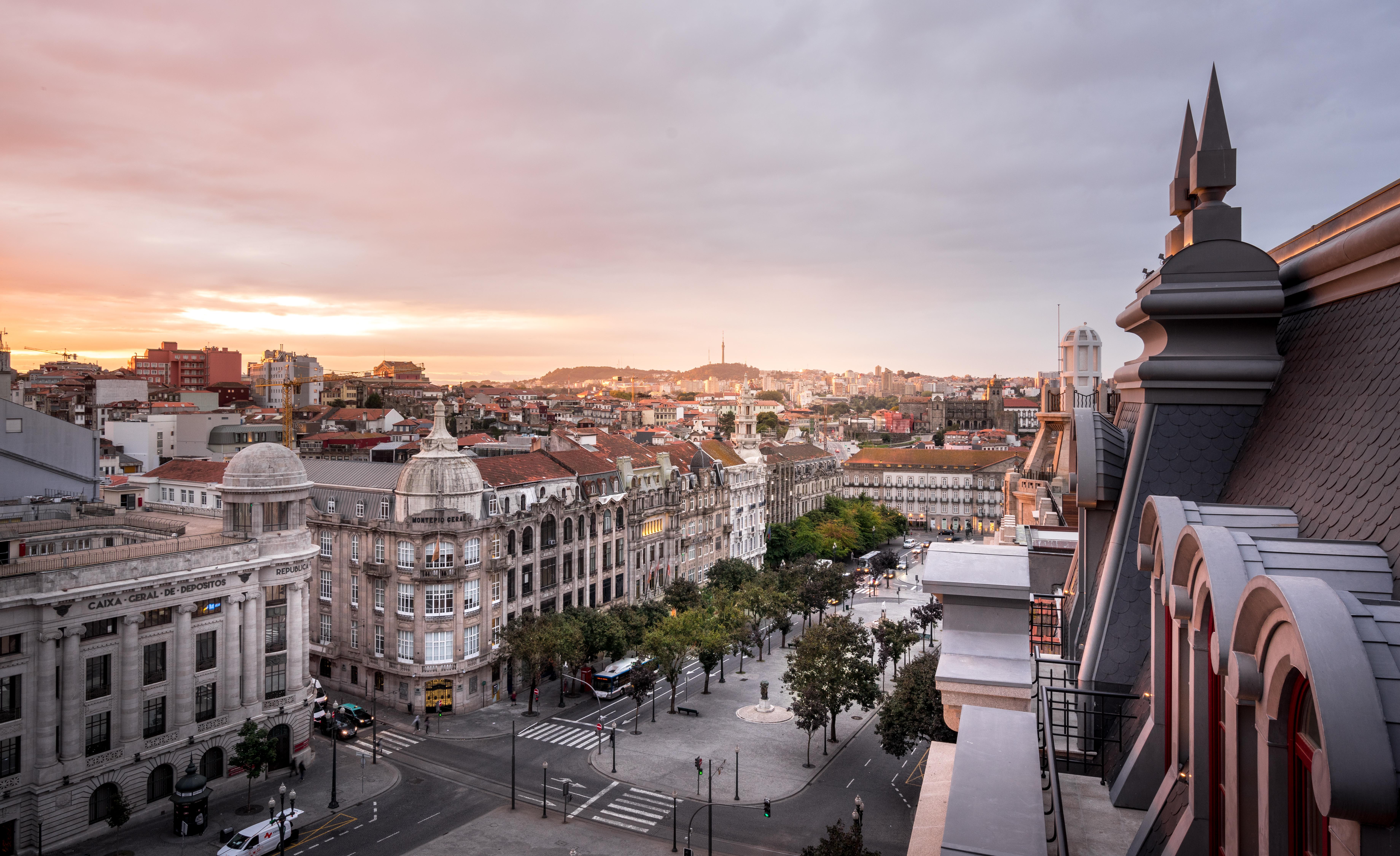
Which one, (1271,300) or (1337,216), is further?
(1271,300)

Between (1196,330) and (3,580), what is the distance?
45209 mm

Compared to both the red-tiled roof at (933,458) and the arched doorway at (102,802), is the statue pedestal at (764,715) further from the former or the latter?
the red-tiled roof at (933,458)

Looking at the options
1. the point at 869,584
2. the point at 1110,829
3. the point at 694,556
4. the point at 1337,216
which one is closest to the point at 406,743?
the point at 694,556

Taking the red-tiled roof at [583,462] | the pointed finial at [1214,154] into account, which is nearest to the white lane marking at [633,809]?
the red-tiled roof at [583,462]

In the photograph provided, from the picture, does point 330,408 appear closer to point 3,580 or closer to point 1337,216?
point 3,580

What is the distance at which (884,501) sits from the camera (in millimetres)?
149625

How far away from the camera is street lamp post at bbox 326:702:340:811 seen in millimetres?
42844

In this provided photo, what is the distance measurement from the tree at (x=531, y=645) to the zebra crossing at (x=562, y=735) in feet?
8.39

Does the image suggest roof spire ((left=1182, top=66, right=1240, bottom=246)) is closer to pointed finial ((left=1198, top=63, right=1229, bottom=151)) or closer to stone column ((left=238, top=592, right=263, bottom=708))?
pointed finial ((left=1198, top=63, right=1229, bottom=151))

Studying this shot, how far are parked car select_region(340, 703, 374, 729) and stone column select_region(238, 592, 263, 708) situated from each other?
9911 mm

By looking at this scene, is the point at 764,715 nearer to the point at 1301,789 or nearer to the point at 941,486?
the point at 1301,789

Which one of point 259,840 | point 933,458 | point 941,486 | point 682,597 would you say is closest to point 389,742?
point 259,840

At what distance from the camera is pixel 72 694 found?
125 ft

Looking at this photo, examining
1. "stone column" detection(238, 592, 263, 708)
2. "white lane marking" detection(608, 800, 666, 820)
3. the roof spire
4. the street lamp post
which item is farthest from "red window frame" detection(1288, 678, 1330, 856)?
"stone column" detection(238, 592, 263, 708)
